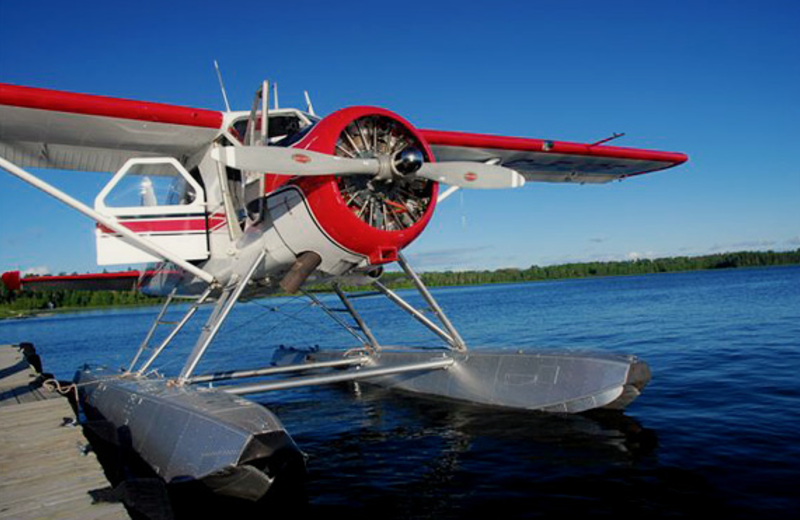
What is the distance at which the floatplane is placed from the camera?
471cm

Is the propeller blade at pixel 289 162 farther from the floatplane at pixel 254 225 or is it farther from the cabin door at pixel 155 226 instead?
the cabin door at pixel 155 226

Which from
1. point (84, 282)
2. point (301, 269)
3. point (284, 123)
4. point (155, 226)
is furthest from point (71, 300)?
point (301, 269)

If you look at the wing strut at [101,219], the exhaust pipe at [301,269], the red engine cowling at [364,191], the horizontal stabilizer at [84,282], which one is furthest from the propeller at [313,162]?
the horizontal stabilizer at [84,282]

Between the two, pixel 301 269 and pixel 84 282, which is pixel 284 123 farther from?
pixel 84 282

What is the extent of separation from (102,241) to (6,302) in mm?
85089

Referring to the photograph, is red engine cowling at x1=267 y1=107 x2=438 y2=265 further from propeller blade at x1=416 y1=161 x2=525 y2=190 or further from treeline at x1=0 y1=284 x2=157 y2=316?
treeline at x1=0 y1=284 x2=157 y2=316

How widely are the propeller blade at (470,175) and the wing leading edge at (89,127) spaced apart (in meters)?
2.55

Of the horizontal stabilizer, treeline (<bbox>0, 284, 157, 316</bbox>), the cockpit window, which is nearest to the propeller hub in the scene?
the cockpit window

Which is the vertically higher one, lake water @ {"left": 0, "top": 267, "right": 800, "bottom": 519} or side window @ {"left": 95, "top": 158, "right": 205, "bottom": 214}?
side window @ {"left": 95, "top": 158, "right": 205, "bottom": 214}

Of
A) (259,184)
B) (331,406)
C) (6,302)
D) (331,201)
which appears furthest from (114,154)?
(6,302)

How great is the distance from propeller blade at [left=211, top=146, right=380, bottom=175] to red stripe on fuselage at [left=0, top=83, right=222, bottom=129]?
1.70 metres

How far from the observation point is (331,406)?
8.48 m

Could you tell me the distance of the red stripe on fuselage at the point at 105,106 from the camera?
17.8 ft

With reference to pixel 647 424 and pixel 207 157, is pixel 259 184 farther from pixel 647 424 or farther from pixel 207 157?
pixel 647 424
